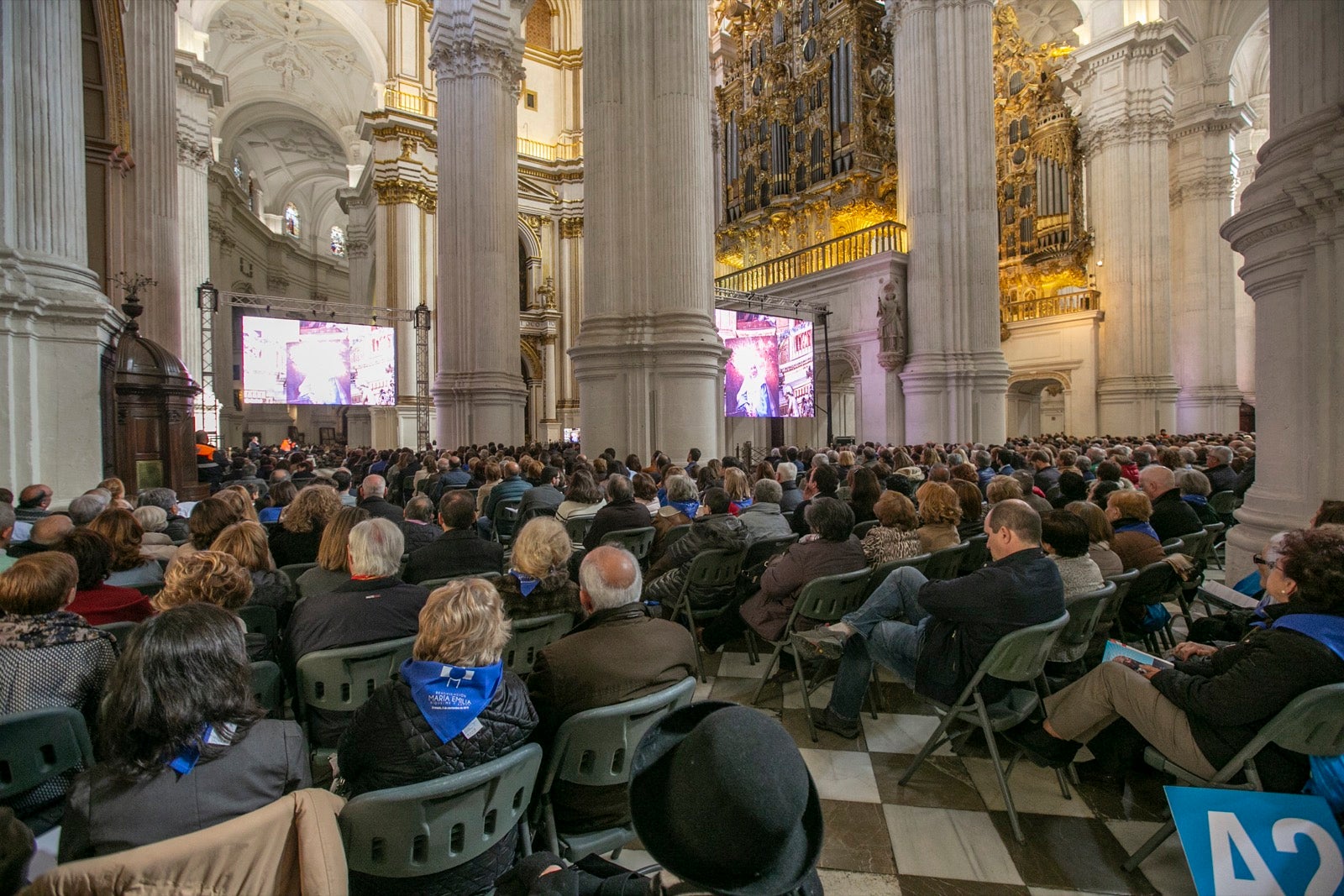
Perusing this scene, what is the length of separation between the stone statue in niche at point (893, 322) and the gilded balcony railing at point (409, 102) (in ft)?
52.8

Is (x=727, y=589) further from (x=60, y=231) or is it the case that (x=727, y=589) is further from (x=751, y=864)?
(x=60, y=231)

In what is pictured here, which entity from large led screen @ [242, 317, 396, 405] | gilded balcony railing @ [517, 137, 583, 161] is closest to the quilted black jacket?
large led screen @ [242, 317, 396, 405]

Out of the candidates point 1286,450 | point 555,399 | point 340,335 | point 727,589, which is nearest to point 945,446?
point 1286,450

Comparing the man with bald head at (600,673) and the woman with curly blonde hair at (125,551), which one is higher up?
the woman with curly blonde hair at (125,551)

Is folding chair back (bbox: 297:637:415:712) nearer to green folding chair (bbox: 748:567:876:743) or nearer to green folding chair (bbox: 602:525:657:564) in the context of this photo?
green folding chair (bbox: 748:567:876:743)

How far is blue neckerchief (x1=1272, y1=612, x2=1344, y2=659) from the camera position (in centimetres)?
186

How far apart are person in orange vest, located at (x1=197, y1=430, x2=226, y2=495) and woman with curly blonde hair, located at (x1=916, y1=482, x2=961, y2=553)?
8.92 metres

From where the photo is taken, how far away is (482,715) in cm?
170

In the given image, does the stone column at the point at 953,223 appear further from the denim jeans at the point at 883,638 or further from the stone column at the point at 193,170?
the stone column at the point at 193,170

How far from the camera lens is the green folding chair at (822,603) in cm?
325

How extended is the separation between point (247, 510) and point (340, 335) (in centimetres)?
1346

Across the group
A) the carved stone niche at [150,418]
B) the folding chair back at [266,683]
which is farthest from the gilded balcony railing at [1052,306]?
the folding chair back at [266,683]

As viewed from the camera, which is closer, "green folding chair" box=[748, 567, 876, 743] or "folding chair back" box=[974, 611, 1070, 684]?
"folding chair back" box=[974, 611, 1070, 684]

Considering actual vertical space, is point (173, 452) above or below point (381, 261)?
below
